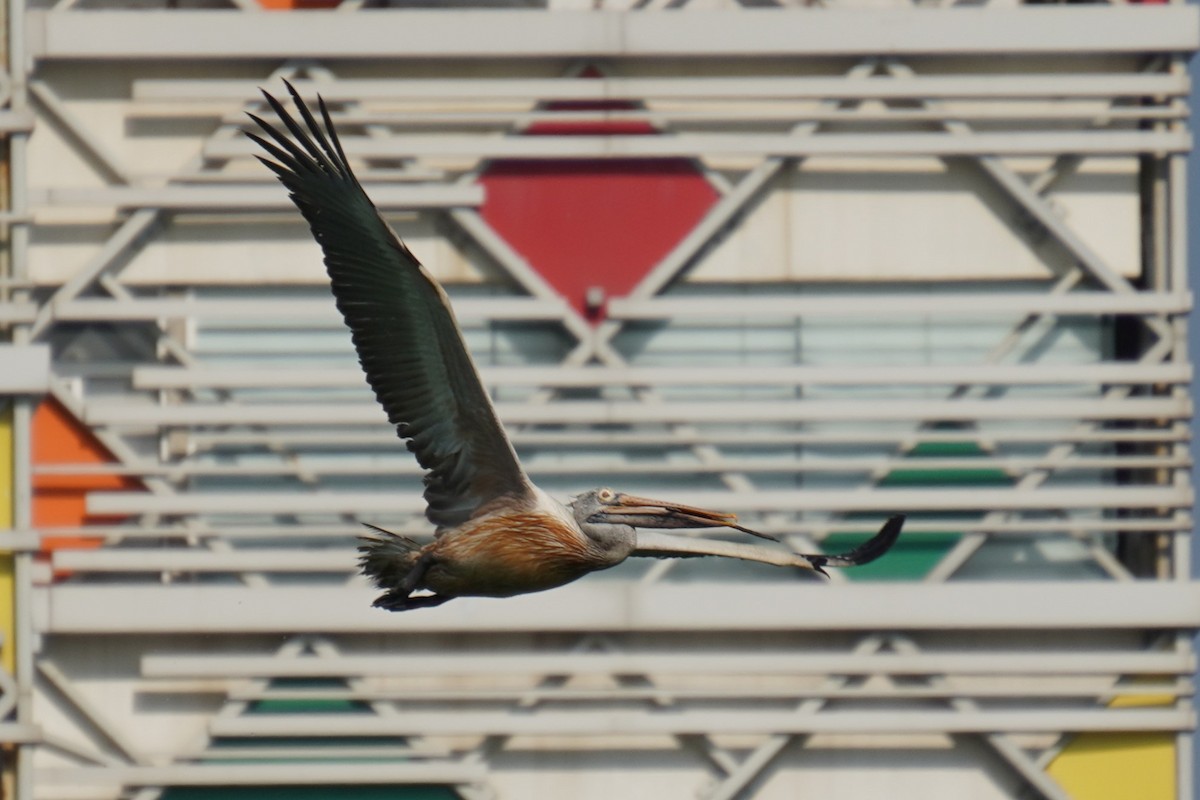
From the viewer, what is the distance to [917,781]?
15727mm

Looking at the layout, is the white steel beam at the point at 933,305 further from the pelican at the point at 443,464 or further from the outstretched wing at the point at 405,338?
the outstretched wing at the point at 405,338

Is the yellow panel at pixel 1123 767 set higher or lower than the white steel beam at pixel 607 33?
lower

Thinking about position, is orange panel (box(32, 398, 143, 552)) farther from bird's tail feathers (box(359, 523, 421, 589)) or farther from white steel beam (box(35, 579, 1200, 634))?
bird's tail feathers (box(359, 523, 421, 589))

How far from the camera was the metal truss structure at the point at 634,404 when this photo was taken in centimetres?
1533

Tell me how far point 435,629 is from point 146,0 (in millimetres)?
4370

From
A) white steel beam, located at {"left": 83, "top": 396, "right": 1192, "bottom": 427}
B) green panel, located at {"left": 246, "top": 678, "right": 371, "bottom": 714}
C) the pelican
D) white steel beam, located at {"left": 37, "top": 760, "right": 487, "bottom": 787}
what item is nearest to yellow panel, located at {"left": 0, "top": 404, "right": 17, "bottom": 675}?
white steel beam, located at {"left": 83, "top": 396, "right": 1192, "bottom": 427}

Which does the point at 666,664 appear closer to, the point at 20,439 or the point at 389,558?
the point at 20,439

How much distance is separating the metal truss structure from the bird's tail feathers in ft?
14.6

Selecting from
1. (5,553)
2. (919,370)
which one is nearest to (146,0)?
(5,553)

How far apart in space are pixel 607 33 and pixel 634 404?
7.38 feet

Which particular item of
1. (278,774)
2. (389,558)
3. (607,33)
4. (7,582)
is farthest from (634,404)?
(389,558)

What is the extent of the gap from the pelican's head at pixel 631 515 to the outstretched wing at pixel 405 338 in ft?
0.98

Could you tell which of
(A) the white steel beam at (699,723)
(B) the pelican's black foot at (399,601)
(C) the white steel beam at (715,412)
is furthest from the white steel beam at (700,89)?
(B) the pelican's black foot at (399,601)

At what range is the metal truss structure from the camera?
1533 centimetres
